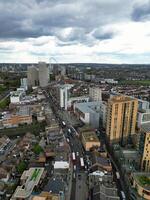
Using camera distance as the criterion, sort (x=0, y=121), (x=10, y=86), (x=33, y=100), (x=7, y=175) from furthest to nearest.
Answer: (x=10, y=86) → (x=33, y=100) → (x=0, y=121) → (x=7, y=175)

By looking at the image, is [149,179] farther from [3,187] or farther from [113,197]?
[3,187]

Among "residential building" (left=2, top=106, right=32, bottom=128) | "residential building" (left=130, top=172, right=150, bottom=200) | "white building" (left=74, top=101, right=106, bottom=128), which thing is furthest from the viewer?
"white building" (left=74, top=101, right=106, bottom=128)

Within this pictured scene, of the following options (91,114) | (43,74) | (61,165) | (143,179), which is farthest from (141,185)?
(43,74)

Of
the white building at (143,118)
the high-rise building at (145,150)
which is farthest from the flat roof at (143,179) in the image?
the white building at (143,118)

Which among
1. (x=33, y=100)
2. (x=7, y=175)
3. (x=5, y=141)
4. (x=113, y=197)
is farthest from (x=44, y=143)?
(x=33, y=100)

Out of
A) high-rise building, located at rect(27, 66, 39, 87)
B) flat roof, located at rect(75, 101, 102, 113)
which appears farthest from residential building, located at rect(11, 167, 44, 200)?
high-rise building, located at rect(27, 66, 39, 87)

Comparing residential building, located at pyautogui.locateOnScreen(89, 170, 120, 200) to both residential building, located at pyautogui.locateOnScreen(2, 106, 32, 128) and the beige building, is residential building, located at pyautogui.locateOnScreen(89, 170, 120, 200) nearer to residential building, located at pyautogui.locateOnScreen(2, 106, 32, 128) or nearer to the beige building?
the beige building
